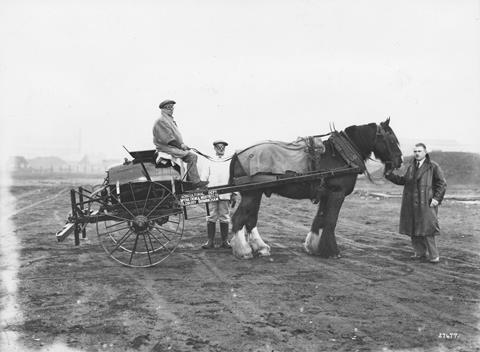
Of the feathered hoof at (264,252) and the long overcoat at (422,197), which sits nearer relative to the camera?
the long overcoat at (422,197)

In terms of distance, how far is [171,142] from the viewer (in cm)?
650

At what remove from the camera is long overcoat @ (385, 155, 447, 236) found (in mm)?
6730

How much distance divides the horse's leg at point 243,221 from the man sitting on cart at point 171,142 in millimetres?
912

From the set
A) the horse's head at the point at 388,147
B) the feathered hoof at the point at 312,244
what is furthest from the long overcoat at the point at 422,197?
the feathered hoof at the point at 312,244

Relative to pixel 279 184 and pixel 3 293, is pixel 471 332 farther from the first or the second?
pixel 3 293

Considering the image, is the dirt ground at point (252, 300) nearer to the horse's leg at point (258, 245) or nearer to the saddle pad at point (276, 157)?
the horse's leg at point (258, 245)

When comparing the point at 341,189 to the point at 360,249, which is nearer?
the point at 341,189

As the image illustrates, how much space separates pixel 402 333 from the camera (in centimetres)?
397

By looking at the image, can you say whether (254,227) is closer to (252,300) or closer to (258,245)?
(258,245)

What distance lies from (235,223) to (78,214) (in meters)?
2.41

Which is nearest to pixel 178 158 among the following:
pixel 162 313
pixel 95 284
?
pixel 95 284

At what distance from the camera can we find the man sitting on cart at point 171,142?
21.1 ft

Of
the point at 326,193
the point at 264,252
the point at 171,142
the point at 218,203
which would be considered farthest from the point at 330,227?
the point at 171,142

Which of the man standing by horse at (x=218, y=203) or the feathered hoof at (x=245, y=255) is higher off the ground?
the man standing by horse at (x=218, y=203)
